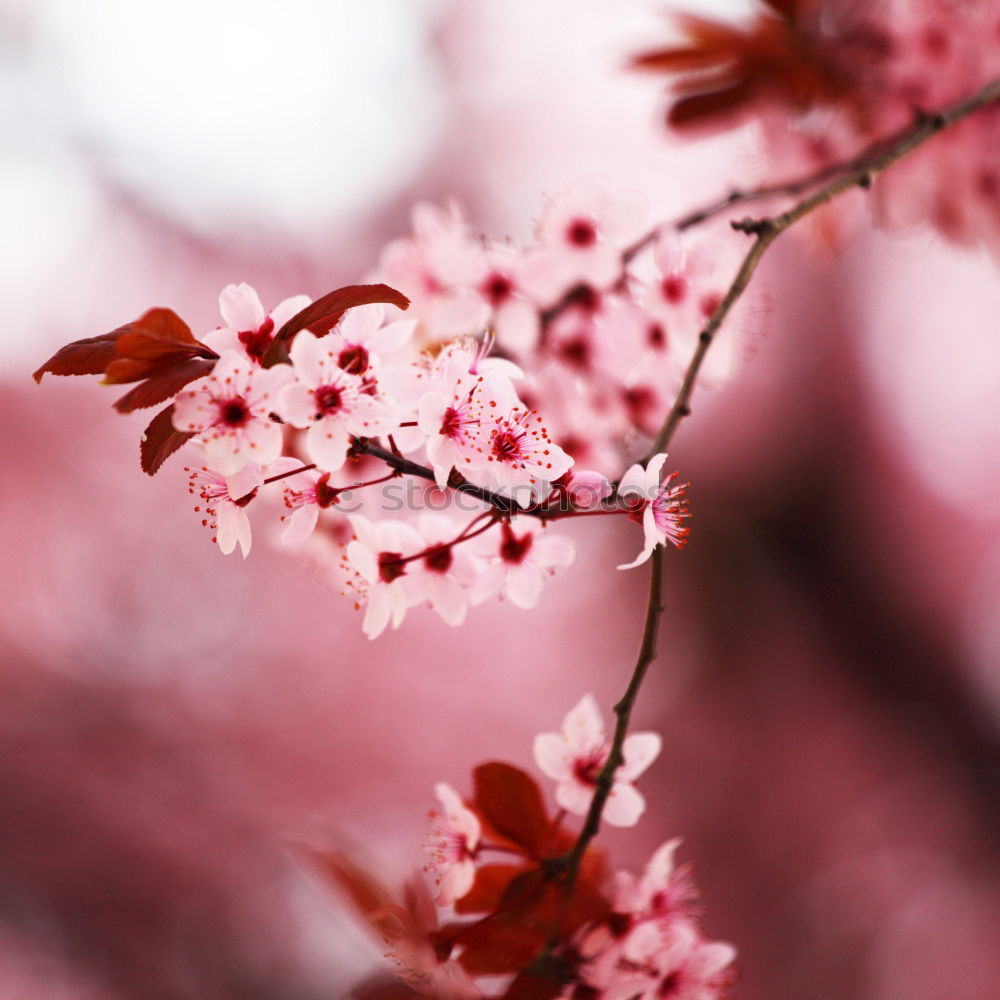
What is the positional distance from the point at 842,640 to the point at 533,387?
1399mm

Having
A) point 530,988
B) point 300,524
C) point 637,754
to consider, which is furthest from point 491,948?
point 300,524

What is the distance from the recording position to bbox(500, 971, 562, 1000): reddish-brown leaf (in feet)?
1.29

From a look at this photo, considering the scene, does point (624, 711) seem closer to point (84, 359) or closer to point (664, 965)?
point (664, 965)

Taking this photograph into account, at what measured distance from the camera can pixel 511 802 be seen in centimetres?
44

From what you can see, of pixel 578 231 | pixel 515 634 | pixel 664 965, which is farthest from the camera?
pixel 515 634

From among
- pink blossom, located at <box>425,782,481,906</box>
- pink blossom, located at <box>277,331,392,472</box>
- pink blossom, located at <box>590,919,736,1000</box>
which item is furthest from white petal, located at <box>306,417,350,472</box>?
pink blossom, located at <box>590,919,736,1000</box>

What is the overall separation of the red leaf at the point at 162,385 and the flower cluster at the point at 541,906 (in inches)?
9.9

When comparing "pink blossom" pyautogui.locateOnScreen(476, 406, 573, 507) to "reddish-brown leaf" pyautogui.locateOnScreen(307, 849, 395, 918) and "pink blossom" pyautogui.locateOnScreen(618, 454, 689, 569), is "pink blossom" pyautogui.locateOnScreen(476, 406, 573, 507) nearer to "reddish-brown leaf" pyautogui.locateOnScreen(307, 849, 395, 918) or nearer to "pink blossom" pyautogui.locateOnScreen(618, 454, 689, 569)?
"pink blossom" pyautogui.locateOnScreen(618, 454, 689, 569)

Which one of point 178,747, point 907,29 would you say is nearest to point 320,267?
point 178,747

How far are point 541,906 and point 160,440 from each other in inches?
12.2

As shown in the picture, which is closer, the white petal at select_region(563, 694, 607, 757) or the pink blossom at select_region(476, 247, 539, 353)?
the white petal at select_region(563, 694, 607, 757)

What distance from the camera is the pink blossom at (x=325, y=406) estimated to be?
13.7 inches

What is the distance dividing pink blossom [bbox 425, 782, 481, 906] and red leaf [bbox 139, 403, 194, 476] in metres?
0.23

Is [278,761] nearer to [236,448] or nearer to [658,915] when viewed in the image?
[658,915]
